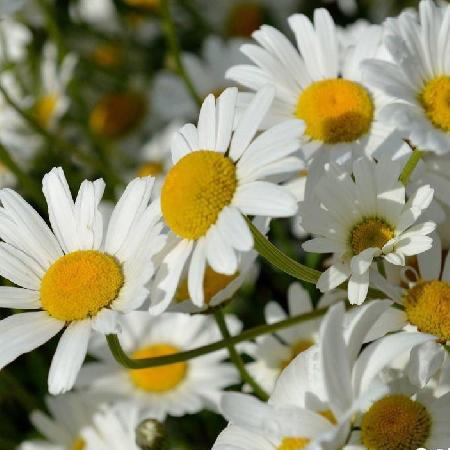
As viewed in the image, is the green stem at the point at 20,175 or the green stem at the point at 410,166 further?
the green stem at the point at 20,175

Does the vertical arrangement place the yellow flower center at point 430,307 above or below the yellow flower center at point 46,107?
below

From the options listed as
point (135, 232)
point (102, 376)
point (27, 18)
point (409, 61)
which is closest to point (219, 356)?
point (102, 376)

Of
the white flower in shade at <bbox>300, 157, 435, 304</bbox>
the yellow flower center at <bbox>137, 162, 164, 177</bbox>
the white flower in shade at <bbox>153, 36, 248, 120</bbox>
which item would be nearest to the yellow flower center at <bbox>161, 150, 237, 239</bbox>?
the white flower in shade at <bbox>300, 157, 435, 304</bbox>

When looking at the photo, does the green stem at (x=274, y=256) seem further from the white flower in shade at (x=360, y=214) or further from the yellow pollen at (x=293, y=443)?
the yellow pollen at (x=293, y=443)

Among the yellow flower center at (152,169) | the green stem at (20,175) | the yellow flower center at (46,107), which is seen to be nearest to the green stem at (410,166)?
the green stem at (20,175)

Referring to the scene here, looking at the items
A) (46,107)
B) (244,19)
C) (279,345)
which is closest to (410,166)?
(279,345)

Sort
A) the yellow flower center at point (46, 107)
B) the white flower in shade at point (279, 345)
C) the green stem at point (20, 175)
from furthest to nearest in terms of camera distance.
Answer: the yellow flower center at point (46, 107)
the green stem at point (20, 175)
the white flower in shade at point (279, 345)
